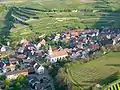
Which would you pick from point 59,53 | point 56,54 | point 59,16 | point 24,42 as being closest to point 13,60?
point 56,54

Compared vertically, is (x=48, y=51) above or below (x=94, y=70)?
below

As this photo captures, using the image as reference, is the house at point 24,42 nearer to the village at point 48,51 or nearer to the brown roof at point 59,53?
the village at point 48,51

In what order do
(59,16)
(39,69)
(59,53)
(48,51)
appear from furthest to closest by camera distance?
1. (59,16)
2. (48,51)
3. (59,53)
4. (39,69)

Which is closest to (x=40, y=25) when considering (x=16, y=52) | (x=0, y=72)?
(x=16, y=52)

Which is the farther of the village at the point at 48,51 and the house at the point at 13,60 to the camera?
the house at the point at 13,60

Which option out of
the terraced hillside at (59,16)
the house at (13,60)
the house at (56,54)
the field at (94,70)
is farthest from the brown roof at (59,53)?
the terraced hillside at (59,16)

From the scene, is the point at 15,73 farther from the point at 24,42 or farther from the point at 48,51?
the point at 24,42
